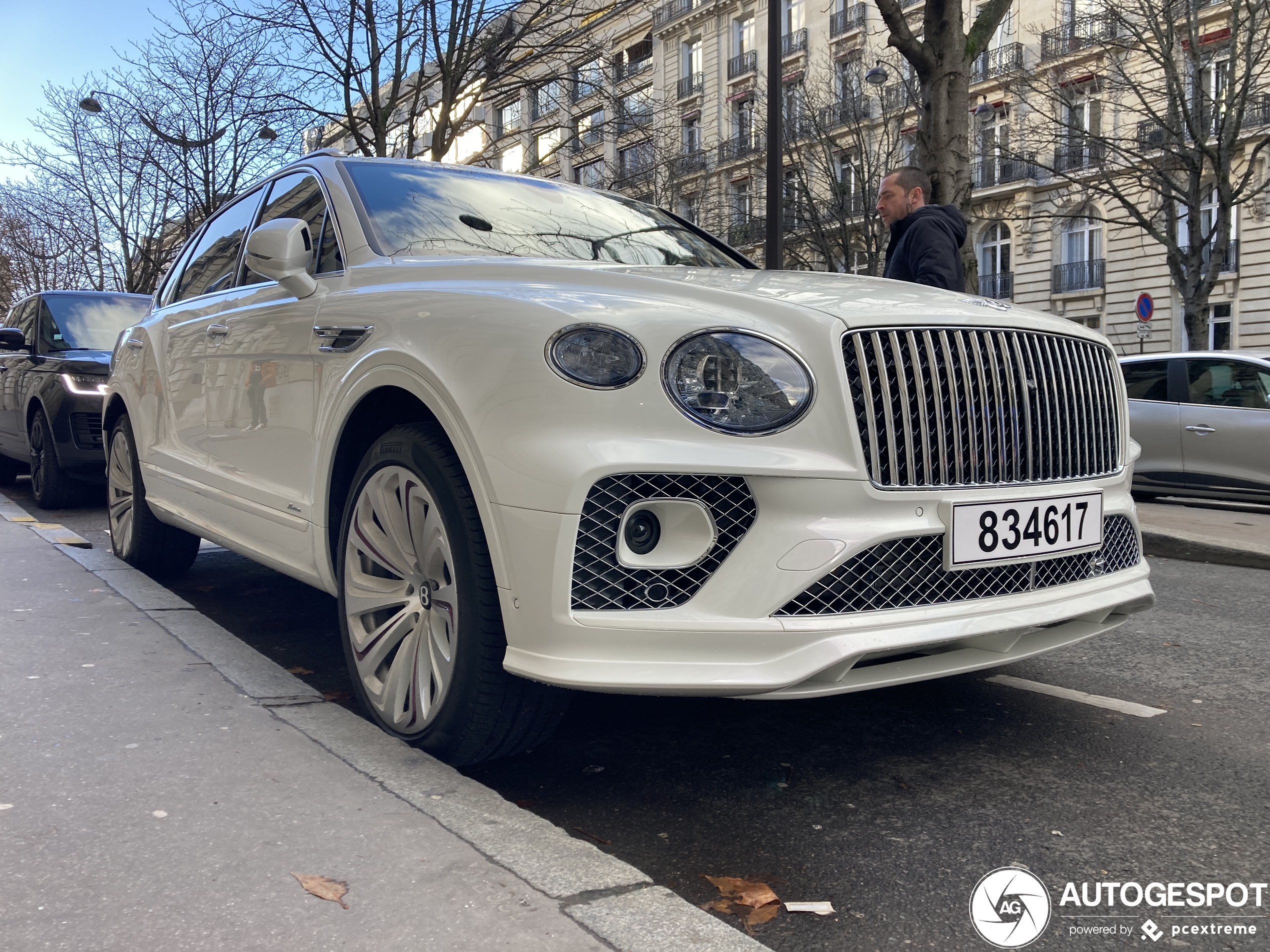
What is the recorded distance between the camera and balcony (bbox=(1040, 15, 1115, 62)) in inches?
805

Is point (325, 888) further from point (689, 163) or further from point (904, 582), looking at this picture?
point (689, 163)

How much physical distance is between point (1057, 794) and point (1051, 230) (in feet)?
107

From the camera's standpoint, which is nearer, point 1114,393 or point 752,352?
point 752,352

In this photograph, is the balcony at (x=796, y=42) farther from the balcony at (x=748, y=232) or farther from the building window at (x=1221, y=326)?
the building window at (x=1221, y=326)

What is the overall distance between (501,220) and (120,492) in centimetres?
291

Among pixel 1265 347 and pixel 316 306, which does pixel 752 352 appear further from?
pixel 1265 347

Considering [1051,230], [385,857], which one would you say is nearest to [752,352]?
[385,857]

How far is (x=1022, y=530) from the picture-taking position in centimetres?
262

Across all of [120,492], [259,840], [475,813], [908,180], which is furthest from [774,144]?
[259,840]

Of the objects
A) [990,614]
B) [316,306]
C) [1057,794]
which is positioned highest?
[316,306]

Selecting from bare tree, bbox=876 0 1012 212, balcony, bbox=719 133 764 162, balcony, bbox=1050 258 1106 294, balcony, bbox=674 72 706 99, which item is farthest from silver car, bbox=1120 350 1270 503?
balcony, bbox=674 72 706 99

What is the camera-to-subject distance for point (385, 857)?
2.08 metres

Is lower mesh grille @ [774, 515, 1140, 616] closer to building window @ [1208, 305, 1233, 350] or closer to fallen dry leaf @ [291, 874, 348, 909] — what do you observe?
fallen dry leaf @ [291, 874, 348, 909]

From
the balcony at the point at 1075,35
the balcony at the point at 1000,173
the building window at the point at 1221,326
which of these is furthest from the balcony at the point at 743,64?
the building window at the point at 1221,326
